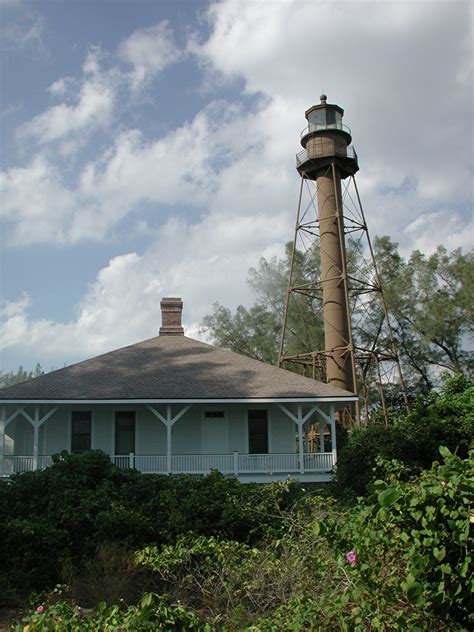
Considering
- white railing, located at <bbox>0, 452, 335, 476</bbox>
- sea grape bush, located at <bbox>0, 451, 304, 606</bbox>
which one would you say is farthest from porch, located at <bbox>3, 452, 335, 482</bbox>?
sea grape bush, located at <bbox>0, 451, 304, 606</bbox>

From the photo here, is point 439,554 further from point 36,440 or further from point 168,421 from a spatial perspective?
point 36,440

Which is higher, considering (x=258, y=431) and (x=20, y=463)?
(x=258, y=431)

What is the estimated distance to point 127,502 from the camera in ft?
38.4

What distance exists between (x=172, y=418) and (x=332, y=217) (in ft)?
43.5

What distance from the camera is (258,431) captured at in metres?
21.0

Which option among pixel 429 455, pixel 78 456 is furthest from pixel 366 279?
pixel 78 456

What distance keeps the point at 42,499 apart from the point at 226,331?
111 feet

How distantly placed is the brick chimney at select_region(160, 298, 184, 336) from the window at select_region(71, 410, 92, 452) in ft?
20.7

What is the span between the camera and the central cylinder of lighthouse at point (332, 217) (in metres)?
28.0

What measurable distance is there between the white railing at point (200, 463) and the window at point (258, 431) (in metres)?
0.95

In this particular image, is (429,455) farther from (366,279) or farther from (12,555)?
(366,279)

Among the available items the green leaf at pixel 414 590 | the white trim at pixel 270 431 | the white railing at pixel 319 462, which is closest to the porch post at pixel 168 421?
the white trim at pixel 270 431

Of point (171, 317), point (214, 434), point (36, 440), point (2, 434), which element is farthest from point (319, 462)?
point (2, 434)

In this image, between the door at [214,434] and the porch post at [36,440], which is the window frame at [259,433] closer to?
the door at [214,434]
